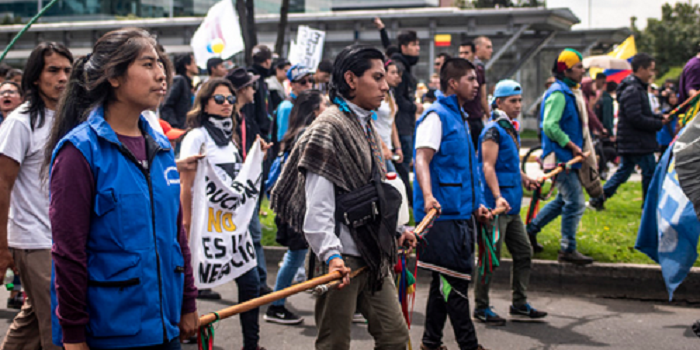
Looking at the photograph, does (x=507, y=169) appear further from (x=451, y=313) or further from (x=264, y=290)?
(x=264, y=290)

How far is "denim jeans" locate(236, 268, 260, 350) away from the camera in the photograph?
16.1 feet

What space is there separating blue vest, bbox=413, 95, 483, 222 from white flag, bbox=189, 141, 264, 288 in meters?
1.22

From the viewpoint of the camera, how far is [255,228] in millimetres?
6066

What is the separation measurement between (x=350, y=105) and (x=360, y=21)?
67.5ft

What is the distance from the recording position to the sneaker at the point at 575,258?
7000mm

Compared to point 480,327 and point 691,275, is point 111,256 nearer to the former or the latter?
point 480,327

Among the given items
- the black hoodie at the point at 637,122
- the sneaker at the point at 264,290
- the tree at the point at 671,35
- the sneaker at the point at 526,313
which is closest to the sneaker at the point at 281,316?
the sneaker at the point at 264,290

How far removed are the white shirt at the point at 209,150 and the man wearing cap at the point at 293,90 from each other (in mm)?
2677

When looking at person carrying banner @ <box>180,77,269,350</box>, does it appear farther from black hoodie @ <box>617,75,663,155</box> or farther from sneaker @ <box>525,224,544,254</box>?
black hoodie @ <box>617,75,663,155</box>

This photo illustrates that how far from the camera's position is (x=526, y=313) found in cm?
601

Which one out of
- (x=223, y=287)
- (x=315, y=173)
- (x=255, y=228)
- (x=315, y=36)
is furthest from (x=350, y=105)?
(x=315, y=36)

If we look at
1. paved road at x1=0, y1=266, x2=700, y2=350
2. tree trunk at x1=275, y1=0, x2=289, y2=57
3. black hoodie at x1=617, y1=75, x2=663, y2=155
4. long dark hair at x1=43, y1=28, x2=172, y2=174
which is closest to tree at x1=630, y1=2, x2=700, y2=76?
tree trunk at x1=275, y1=0, x2=289, y2=57

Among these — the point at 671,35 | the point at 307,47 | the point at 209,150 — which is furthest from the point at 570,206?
the point at 671,35

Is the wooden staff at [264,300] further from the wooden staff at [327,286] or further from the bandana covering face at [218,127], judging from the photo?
the bandana covering face at [218,127]
